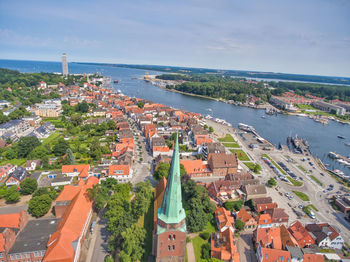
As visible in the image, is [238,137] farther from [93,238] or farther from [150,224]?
[93,238]

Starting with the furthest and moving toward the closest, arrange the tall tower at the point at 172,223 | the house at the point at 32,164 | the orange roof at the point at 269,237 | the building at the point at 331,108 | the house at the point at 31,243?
the building at the point at 331,108
the house at the point at 32,164
the orange roof at the point at 269,237
the house at the point at 31,243
the tall tower at the point at 172,223

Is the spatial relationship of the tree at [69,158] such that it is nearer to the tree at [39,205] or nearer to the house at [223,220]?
the tree at [39,205]

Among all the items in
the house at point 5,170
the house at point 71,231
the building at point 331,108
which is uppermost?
the building at point 331,108

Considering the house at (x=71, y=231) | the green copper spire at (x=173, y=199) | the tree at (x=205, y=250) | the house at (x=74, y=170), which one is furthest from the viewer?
the house at (x=74, y=170)

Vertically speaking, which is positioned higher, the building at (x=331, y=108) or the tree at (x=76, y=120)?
the building at (x=331, y=108)

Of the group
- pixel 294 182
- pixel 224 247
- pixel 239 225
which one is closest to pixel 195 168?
pixel 239 225

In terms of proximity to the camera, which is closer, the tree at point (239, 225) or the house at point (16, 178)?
the tree at point (239, 225)

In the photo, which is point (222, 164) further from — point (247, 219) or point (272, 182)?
point (247, 219)

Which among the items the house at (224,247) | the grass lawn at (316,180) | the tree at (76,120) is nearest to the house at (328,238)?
the house at (224,247)
